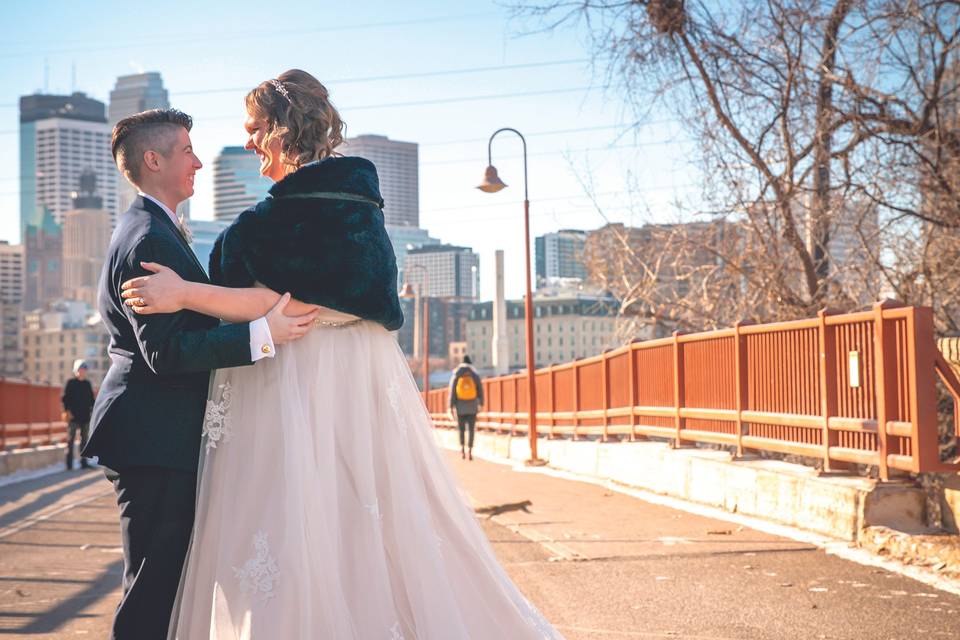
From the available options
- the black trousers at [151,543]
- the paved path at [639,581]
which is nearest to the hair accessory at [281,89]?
the black trousers at [151,543]

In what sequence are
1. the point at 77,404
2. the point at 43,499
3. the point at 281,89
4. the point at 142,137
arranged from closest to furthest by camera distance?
the point at 281,89 < the point at 142,137 < the point at 43,499 < the point at 77,404

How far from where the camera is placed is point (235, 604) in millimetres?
3420

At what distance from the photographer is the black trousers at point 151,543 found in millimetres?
3488

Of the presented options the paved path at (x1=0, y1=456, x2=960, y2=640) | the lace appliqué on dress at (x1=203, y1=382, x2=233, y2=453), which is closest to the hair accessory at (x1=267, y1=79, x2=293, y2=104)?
the lace appliqué on dress at (x1=203, y1=382, x2=233, y2=453)

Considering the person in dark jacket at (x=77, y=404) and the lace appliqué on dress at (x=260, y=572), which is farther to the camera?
the person in dark jacket at (x=77, y=404)

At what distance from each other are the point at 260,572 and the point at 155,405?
0.58 m

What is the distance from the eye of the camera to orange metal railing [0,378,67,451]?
70.0 feet

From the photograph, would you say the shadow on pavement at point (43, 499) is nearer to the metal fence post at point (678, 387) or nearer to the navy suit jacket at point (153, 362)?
the metal fence post at point (678, 387)

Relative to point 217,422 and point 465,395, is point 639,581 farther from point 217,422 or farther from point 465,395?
point 465,395

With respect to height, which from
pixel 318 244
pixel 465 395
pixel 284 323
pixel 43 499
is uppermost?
pixel 318 244

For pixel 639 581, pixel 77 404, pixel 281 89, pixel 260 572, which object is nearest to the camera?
pixel 260 572

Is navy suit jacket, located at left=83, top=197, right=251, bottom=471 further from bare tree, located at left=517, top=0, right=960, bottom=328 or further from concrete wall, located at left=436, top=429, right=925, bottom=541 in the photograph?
bare tree, located at left=517, top=0, right=960, bottom=328

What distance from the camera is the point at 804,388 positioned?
34.2 feet

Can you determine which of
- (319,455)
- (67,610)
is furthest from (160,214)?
(67,610)
